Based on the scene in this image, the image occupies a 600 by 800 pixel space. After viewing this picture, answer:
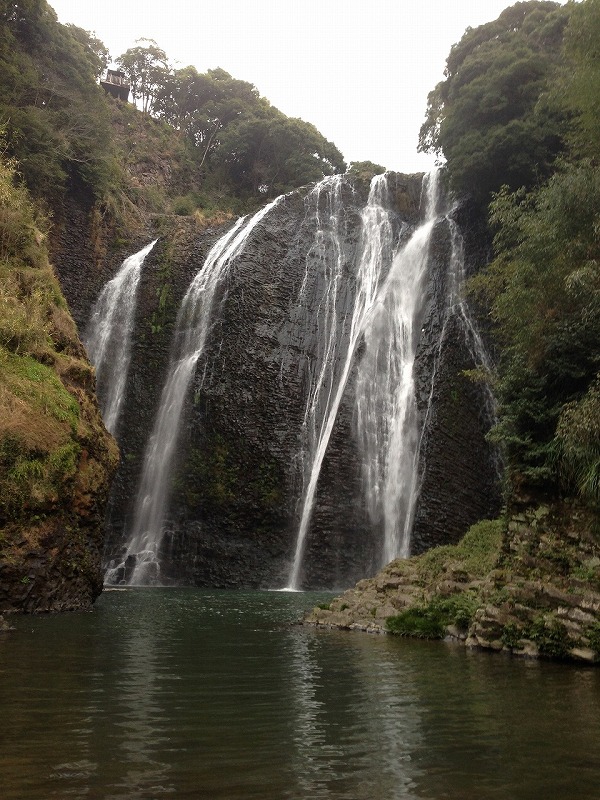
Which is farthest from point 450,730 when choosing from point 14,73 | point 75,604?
point 14,73

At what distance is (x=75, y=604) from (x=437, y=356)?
47.9ft

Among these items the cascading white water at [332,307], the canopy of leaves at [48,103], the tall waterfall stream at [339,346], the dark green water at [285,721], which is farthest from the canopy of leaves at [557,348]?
the canopy of leaves at [48,103]

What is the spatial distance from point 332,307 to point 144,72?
29683 mm

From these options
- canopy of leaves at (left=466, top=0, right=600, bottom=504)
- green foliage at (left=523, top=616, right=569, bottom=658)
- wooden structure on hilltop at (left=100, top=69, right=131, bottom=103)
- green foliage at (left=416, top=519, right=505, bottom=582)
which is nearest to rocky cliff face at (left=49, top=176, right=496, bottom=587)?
green foliage at (left=416, top=519, right=505, bottom=582)

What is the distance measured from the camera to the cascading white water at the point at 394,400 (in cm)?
2103

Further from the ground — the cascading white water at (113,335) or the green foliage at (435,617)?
the cascading white water at (113,335)

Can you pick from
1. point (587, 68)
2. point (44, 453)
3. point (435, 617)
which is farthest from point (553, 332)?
point (44, 453)

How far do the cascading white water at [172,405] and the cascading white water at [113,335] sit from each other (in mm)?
1814

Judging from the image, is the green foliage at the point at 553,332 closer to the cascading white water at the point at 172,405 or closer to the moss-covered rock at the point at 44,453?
the moss-covered rock at the point at 44,453

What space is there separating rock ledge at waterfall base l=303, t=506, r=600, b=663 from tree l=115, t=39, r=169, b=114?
138 feet

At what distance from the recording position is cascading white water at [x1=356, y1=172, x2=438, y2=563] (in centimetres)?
2103

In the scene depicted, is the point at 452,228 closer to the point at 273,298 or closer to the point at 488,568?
the point at 273,298

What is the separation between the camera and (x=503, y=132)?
24.0 metres

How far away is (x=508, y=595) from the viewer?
937 cm
